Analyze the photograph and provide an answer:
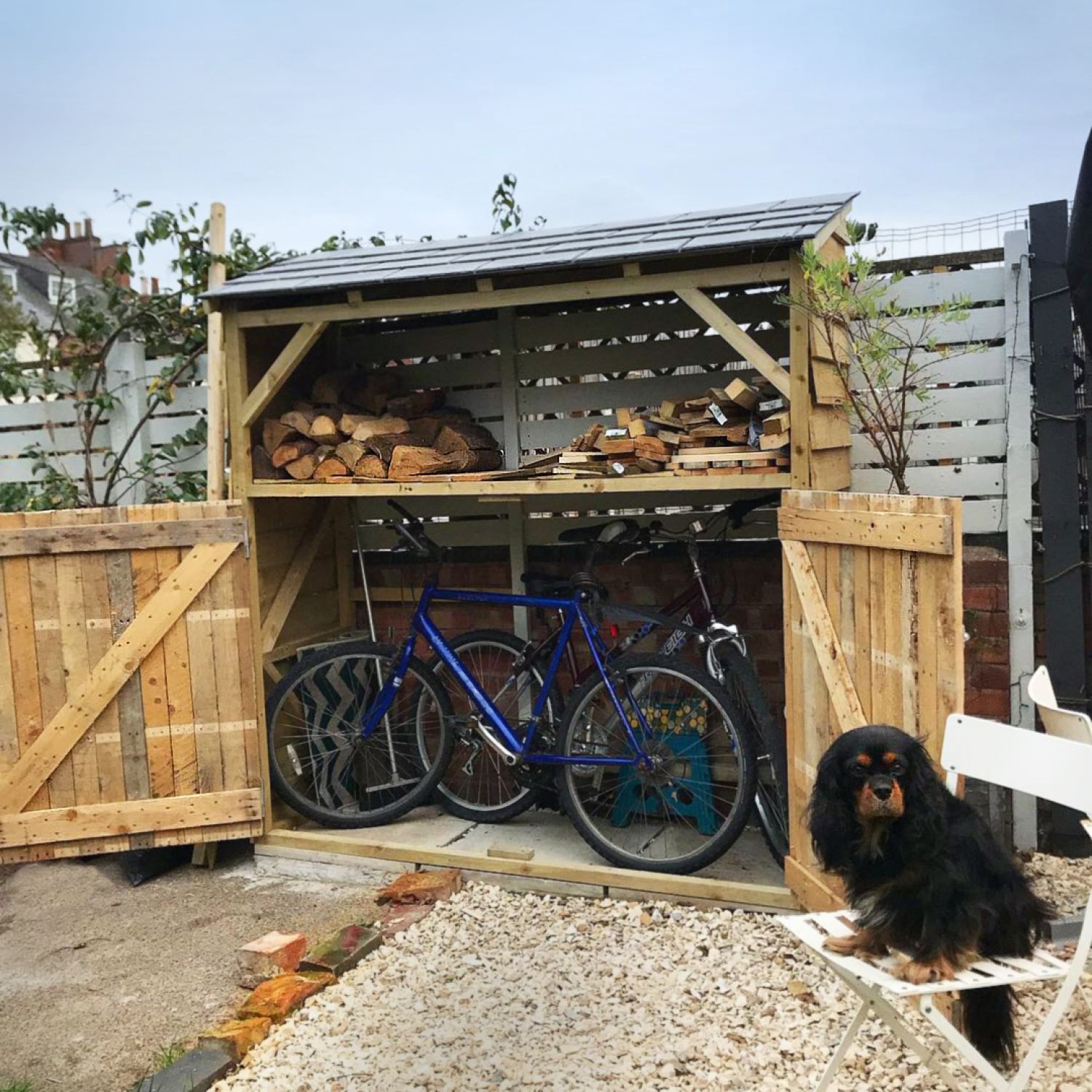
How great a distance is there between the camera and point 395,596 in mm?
5672

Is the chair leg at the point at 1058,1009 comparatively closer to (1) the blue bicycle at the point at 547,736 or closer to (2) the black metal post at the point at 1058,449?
(1) the blue bicycle at the point at 547,736

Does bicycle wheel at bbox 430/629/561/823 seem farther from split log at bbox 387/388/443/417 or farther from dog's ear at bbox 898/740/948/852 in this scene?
dog's ear at bbox 898/740/948/852

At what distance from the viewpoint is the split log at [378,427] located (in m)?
4.70

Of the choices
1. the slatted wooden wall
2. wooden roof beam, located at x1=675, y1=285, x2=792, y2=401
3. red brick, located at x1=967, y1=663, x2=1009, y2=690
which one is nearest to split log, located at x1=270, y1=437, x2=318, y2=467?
wooden roof beam, located at x1=675, y1=285, x2=792, y2=401

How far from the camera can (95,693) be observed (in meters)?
4.49

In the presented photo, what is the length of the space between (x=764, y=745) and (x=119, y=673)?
271 cm

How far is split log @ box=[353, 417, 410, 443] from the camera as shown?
4.70 m

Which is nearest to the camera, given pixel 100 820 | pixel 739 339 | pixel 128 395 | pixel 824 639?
pixel 824 639

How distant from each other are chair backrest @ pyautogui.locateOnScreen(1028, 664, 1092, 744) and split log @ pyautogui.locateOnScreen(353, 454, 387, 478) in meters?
2.71

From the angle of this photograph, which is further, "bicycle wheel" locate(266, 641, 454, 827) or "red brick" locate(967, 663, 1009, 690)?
"bicycle wheel" locate(266, 641, 454, 827)

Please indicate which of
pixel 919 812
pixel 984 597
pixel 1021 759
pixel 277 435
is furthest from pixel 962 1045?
pixel 277 435

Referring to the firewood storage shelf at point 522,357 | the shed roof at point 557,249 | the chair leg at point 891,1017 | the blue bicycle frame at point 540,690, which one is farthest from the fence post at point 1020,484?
the chair leg at point 891,1017

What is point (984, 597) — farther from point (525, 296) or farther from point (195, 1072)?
point (195, 1072)

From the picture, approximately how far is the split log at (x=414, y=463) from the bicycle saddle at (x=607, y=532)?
2.19 feet
